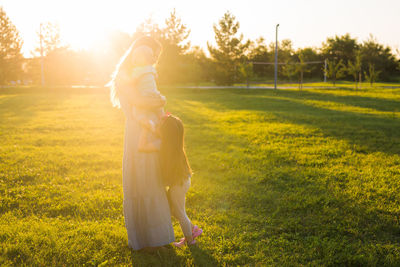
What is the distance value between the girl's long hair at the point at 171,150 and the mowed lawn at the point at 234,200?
38.0 inches

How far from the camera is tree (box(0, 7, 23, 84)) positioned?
132ft

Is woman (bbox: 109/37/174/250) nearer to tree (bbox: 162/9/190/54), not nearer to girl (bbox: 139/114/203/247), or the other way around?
girl (bbox: 139/114/203/247)

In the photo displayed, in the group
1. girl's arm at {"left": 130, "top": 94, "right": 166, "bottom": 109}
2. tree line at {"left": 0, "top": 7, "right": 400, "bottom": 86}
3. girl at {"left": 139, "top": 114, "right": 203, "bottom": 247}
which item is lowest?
girl at {"left": 139, "top": 114, "right": 203, "bottom": 247}

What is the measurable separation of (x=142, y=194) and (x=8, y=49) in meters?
46.9

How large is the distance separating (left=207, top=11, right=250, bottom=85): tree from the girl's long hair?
A: 40529 mm

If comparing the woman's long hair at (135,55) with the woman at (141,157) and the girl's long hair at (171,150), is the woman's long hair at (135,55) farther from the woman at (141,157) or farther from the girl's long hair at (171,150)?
the girl's long hair at (171,150)

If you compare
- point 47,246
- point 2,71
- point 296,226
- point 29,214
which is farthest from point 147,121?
point 2,71

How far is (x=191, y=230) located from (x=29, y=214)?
8.60ft

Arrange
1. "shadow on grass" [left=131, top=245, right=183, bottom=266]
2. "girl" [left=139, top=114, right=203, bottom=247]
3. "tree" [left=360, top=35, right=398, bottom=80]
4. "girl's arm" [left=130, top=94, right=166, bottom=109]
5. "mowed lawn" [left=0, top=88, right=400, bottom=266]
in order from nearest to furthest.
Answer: "girl's arm" [left=130, top=94, right=166, bottom=109] → "girl" [left=139, top=114, right=203, bottom=247] → "shadow on grass" [left=131, top=245, right=183, bottom=266] → "mowed lawn" [left=0, top=88, right=400, bottom=266] → "tree" [left=360, top=35, right=398, bottom=80]

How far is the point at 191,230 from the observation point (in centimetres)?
354

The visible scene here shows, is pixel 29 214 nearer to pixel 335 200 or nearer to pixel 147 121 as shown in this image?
pixel 147 121

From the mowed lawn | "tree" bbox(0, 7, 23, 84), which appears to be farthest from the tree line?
the mowed lawn

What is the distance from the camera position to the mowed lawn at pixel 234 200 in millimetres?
3477

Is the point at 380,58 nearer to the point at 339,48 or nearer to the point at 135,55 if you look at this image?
the point at 339,48
